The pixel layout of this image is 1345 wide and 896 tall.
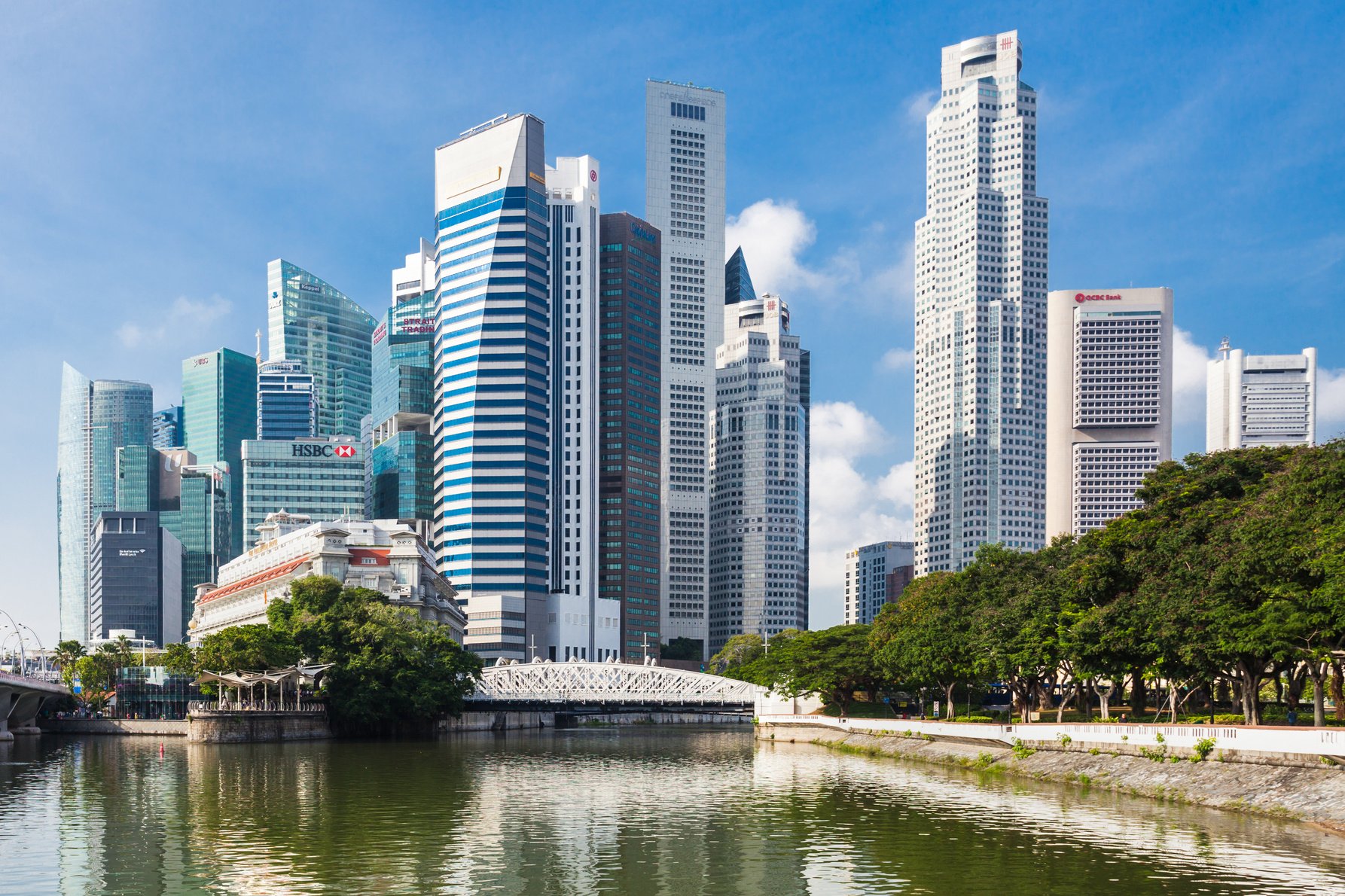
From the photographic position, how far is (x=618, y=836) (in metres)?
57.6

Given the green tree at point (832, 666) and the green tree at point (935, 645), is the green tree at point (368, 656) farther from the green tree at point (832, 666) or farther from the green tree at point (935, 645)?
the green tree at point (935, 645)

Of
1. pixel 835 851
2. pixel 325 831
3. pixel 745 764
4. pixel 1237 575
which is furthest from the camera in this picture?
pixel 745 764

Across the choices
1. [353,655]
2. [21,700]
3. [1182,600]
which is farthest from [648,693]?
[1182,600]

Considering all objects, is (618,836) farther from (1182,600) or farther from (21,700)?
(21,700)

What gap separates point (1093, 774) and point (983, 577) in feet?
156

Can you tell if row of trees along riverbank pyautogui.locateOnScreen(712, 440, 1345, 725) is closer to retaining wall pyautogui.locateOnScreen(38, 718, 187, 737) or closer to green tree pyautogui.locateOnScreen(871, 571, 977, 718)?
green tree pyautogui.locateOnScreen(871, 571, 977, 718)

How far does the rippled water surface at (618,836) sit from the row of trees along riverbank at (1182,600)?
34.8 ft

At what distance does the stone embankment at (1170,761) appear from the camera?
57.5 meters

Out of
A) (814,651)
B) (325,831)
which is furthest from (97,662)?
(325,831)

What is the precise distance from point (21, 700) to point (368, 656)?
47699 mm

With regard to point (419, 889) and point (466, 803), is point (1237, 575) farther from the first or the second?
point (419, 889)

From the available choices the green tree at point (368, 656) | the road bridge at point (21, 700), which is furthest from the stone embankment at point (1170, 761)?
the road bridge at point (21, 700)

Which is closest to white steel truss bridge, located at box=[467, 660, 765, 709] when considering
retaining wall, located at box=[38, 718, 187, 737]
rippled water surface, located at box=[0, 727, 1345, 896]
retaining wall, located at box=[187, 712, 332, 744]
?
retaining wall, located at box=[38, 718, 187, 737]

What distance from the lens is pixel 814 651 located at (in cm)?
15438
